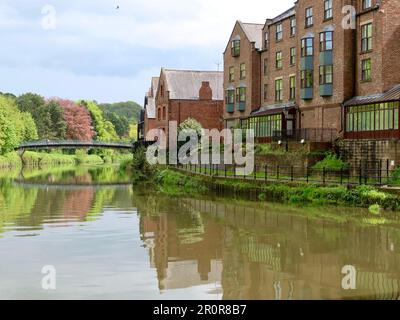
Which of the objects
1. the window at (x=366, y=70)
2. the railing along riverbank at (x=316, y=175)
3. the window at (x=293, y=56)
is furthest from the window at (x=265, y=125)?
the window at (x=366, y=70)

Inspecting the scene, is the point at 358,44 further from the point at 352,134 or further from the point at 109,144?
the point at 109,144

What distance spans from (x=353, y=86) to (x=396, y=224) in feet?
64.3

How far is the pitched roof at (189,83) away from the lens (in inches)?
2869

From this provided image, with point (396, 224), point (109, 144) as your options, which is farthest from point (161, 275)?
point (109, 144)

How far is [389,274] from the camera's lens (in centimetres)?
1519

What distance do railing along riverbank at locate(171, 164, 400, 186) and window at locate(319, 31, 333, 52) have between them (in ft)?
30.9

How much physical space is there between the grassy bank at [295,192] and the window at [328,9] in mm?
14293

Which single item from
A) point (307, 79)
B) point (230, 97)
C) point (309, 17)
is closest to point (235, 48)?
point (230, 97)

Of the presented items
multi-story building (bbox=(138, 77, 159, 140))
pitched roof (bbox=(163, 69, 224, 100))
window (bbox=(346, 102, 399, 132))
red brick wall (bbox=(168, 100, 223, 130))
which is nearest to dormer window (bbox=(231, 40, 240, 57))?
red brick wall (bbox=(168, 100, 223, 130))

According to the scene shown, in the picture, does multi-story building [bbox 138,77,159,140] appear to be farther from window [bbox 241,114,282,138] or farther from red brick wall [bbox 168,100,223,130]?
window [bbox 241,114,282,138]

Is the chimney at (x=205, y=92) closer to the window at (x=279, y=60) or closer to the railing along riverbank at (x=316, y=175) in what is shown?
the window at (x=279, y=60)

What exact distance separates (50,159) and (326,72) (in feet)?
256

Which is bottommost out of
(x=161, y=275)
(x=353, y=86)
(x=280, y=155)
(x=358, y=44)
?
(x=161, y=275)
